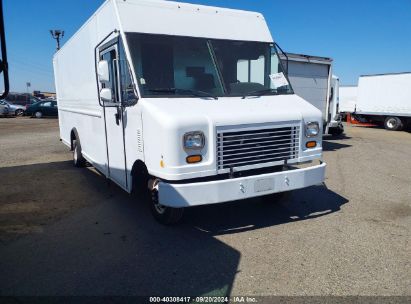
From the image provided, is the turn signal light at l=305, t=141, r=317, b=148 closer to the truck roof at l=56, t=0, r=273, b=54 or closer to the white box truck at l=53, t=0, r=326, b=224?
the white box truck at l=53, t=0, r=326, b=224

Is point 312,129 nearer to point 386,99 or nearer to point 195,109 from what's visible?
point 195,109

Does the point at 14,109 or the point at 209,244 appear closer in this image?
the point at 209,244

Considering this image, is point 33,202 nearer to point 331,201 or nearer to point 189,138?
point 189,138

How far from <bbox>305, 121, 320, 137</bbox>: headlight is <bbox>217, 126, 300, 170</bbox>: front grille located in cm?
19

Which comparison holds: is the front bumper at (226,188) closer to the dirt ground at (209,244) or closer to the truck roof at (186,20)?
the dirt ground at (209,244)

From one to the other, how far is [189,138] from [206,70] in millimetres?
1434

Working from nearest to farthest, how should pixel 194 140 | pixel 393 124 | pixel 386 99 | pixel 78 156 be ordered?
pixel 194 140, pixel 78 156, pixel 386 99, pixel 393 124

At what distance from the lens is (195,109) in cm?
416

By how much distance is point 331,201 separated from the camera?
591 centimetres

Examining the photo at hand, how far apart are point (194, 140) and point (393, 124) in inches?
795

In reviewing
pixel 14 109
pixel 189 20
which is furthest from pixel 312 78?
pixel 14 109

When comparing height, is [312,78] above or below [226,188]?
above

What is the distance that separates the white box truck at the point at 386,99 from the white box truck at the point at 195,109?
17.1 metres

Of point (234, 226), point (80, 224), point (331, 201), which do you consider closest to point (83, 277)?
point (80, 224)
